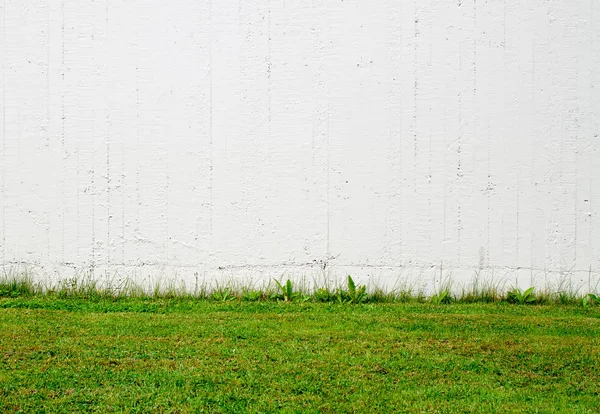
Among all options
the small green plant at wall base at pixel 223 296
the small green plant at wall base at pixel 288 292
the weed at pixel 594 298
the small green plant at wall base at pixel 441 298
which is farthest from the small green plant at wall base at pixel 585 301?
the small green plant at wall base at pixel 223 296

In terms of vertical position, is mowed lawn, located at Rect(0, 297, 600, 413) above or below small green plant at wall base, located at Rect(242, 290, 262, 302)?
below

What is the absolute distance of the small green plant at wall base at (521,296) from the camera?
546 centimetres

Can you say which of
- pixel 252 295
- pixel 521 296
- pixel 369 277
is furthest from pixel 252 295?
pixel 521 296

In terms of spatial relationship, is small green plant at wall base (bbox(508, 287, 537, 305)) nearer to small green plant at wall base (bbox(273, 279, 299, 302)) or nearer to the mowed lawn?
the mowed lawn

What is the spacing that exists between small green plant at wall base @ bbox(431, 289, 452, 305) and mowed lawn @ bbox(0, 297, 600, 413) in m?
0.16

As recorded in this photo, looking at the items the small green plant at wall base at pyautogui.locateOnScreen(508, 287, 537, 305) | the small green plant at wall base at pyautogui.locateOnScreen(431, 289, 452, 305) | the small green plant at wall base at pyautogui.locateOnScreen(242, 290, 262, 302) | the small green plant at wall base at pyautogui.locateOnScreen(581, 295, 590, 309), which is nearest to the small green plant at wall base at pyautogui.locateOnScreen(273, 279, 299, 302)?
the small green plant at wall base at pyautogui.locateOnScreen(242, 290, 262, 302)

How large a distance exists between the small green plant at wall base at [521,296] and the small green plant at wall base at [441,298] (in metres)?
0.57

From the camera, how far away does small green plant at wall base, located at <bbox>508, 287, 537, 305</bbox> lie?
17.9ft

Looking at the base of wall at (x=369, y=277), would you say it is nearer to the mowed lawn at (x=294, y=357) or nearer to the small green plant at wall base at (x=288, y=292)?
the small green plant at wall base at (x=288, y=292)

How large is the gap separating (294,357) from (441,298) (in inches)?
82.8

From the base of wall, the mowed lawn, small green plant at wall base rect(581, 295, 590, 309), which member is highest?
the base of wall

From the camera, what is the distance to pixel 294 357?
3836mm

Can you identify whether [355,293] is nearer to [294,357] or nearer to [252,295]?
[252,295]

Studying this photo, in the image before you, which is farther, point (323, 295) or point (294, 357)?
point (323, 295)
